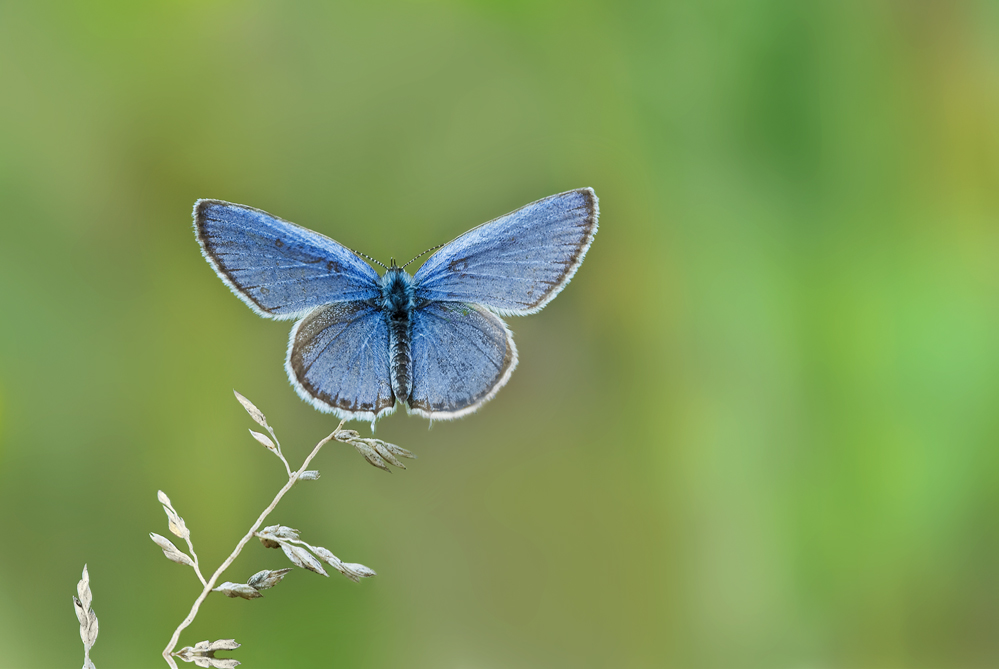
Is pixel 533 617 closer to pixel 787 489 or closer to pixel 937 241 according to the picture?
pixel 787 489

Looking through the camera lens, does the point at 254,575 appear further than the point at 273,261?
No

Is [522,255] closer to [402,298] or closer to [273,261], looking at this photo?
[402,298]

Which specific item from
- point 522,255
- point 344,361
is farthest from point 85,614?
point 522,255

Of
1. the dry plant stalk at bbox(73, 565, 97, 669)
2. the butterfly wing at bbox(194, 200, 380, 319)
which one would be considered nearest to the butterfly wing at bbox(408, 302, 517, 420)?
the butterfly wing at bbox(194, 200, 380, 319)

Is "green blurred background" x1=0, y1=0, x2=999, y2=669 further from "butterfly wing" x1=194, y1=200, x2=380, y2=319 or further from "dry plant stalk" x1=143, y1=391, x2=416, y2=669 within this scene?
"dry plant stalk" x1=143, y1=391, x2=416, y2=669

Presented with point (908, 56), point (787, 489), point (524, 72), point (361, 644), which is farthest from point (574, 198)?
point (908, 56)

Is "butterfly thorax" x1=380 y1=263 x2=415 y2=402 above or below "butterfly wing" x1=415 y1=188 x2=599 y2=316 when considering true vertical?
below
